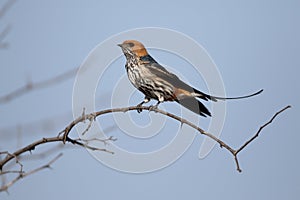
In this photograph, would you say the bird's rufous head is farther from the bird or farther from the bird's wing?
the bird's wing

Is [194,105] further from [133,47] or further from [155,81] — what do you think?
[133,47]

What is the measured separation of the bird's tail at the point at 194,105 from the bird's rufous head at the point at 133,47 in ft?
3.16

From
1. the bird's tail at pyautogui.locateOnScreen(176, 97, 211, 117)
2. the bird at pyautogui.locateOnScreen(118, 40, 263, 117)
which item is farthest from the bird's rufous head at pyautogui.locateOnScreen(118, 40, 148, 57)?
the bird's tail at pyautogui.locateOnScreen(176, 97, 211, 117)

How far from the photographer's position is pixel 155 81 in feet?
23.4

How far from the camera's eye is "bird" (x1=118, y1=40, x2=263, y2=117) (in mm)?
6820

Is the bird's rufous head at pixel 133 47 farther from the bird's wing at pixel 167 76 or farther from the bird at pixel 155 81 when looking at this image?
the bird's wing at pixel 167 76

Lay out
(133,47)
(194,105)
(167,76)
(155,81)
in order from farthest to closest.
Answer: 1. (133,47)
2. (167,76)
3. (155,81)
4. (194,105)

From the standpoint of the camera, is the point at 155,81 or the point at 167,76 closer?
the point at 155,81

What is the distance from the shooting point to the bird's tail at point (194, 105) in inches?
258

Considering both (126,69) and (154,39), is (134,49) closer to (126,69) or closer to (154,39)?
Result: (126,69)

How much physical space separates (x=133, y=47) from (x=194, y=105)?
1.39 m

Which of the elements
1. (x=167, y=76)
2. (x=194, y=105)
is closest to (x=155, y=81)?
(x=167, y=76)

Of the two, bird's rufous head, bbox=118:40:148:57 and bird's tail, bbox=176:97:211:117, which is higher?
bird's rufous head, bbox=118:40:148:57

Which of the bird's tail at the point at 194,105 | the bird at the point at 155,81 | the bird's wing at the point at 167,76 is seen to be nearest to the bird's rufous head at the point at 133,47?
the bird at the point at 155,81
